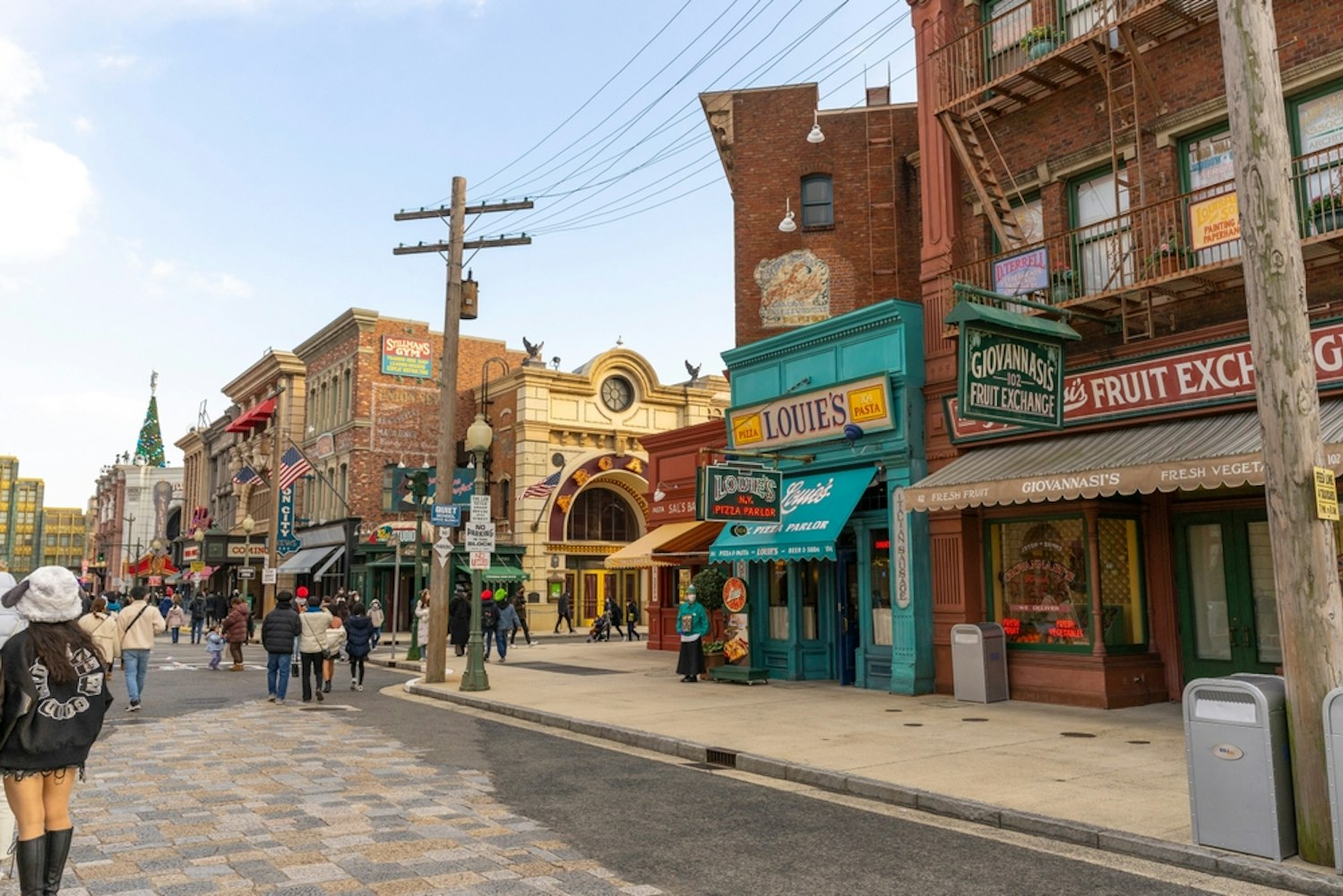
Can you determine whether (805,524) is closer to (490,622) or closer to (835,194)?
(835,194)

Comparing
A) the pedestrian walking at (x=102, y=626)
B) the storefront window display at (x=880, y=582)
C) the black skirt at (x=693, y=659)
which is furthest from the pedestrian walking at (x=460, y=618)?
the storefront window display at (x=880, y=582)

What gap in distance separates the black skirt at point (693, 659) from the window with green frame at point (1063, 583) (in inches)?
214

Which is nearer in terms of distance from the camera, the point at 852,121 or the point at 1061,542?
the point at 1061,542

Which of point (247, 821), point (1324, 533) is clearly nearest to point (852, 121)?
point (1324, 533)

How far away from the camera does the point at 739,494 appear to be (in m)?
15.9

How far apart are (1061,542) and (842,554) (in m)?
4.15

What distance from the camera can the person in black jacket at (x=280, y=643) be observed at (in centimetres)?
1559

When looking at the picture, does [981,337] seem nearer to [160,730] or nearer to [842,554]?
[842,554]

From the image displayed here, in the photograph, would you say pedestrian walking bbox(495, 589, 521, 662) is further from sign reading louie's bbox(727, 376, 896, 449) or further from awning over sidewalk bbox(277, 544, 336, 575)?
awning over sidewalk bbox(277, 544, 336, 575)

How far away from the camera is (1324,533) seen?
6.38 metres

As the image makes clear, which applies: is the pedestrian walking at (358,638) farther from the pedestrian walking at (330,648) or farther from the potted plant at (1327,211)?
the potted plant at (1327,211)

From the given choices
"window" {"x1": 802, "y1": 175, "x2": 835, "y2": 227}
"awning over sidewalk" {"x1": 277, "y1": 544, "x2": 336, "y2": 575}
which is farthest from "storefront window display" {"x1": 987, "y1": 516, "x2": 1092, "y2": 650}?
"awning over sidewalk" {"x1": 277, "y1": 544, "x2": 336, "y2": 575}

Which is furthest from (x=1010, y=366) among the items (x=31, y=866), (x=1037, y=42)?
(x=31, y=866)

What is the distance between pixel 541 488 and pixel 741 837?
104ft
